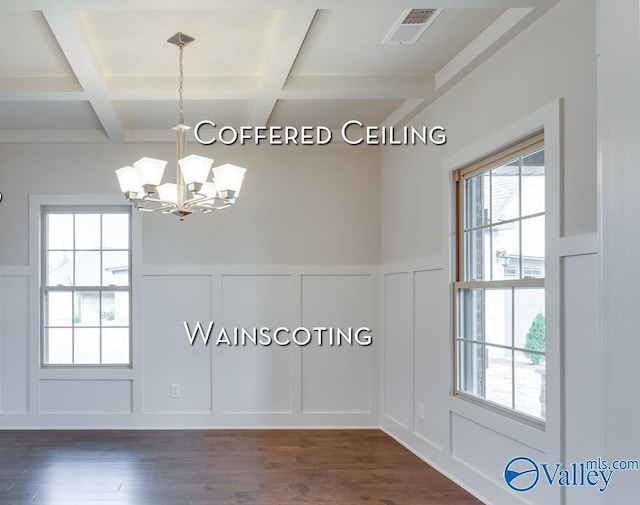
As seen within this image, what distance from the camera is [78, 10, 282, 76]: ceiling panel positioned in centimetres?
289

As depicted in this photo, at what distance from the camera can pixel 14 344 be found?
4980 mm

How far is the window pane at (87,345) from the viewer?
5066 mm

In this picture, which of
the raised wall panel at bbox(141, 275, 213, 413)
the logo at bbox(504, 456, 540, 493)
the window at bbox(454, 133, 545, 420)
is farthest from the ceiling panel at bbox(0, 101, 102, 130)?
the logo at bbox(504, 456, 540, 493)

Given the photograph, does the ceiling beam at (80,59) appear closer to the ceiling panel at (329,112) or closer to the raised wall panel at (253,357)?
the ceiling panel at (329,112)

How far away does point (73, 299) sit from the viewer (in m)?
5.10

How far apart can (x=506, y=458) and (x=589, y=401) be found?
87 centimetres

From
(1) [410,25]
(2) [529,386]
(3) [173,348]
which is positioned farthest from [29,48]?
(2) [529,386]

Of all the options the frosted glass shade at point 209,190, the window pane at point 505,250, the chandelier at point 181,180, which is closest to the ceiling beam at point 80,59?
the chandelier at point 181,180

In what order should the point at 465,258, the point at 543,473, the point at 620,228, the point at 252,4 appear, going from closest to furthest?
the point at 620,228 → the point at 252,4 → the point at 543,473 → the point at 465,258

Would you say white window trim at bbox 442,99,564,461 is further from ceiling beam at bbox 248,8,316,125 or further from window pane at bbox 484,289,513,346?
ceiling beam at bbox 248,8,316,125

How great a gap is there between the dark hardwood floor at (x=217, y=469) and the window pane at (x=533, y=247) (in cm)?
136

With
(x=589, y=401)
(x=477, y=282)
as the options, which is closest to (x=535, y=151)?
(x=477, y=282)

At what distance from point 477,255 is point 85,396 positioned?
11.5 feet

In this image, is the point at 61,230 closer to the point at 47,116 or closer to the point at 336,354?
the point at 47,116
